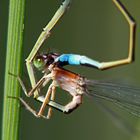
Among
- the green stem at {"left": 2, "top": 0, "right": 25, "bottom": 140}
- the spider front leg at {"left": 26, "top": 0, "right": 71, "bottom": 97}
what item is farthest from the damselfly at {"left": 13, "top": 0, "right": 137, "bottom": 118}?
the green stem at {"left": 2, "top": 0, "right": 25, "bottom": 140}

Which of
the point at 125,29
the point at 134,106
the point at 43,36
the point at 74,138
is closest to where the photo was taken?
the point at 43,36

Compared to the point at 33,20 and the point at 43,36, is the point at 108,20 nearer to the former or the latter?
the point at 33,20

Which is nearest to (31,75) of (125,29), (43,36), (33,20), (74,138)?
(43,36)

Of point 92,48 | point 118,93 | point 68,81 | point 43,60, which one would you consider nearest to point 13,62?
point 43,60

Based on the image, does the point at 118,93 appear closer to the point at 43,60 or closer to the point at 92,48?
the point at 43,60

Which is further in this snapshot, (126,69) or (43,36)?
(126,69)

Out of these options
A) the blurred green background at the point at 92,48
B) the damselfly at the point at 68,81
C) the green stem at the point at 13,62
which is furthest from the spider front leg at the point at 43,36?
the blurred green background at the point at 92,48

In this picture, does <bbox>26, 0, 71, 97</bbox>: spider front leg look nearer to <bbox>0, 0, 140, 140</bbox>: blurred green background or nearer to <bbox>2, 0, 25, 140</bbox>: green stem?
<bbox>2, 0, 25, 140</bbox>: green stem
